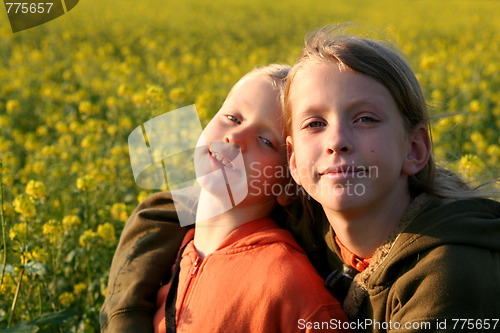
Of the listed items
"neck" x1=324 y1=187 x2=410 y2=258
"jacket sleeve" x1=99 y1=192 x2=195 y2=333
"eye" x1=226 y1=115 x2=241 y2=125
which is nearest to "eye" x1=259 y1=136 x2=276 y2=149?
"eye" x1=226 y1=115 x2=241 y2=125

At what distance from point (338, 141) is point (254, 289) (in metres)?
0.56

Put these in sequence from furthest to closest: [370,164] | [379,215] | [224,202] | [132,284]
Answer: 1. [132,284]
2. [224,202]
3. [379,215]
4. [370,164]

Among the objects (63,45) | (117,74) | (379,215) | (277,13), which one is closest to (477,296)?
(379,215)

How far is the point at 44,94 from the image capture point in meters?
5.93

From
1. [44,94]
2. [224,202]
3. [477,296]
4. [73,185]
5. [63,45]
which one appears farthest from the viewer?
[63,45]

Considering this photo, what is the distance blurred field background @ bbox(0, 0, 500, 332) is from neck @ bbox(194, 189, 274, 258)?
0.64m

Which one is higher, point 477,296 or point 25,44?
point 25,44

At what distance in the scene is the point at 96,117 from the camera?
5.53 m

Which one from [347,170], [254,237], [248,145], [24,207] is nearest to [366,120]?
[347,170]

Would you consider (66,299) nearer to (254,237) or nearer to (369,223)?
(254,237)

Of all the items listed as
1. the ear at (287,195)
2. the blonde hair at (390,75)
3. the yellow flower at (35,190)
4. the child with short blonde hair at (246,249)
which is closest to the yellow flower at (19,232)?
the yellow flower at (35,190)

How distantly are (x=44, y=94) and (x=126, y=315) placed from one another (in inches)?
170

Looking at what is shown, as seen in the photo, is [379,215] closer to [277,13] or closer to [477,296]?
[477,296]

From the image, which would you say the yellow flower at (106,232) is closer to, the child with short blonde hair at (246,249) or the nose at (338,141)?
the child with short blonde hair at (246,249)
